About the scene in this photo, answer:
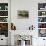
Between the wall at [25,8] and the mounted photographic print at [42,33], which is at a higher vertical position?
the wall at [25,8]

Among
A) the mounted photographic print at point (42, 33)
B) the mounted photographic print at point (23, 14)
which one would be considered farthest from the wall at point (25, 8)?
the mounted photographic print at point (42, 33)

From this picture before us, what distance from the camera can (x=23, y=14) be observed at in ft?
19.3

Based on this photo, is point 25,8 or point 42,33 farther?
point 42,33

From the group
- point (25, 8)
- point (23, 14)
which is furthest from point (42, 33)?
point (25, 8)

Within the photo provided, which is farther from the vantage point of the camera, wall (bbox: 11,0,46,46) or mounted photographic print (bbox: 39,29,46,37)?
mounted photographic print (bbox: 39,29,46,37)

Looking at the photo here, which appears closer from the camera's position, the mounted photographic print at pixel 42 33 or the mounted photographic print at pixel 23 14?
the mounted photographic print at pixel 23 14

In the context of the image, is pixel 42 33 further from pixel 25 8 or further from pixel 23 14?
pixel 25 8

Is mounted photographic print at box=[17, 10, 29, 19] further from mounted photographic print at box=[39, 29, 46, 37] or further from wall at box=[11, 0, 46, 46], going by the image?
mounted photographic print at box=[39, 29, 46, 37]

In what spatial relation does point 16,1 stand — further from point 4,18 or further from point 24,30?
point 24,30

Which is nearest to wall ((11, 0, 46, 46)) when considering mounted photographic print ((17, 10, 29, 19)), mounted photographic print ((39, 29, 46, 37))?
mounted photographic print ((17, 10, 29, 19))

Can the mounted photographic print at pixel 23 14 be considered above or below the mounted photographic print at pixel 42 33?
above

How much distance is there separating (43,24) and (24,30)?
1009mm

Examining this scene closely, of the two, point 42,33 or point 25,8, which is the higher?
point 25,8

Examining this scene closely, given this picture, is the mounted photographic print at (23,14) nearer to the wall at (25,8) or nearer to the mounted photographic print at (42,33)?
the wall at (25,8)
